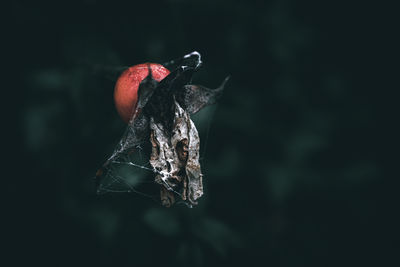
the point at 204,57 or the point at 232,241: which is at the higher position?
the point at 204,57

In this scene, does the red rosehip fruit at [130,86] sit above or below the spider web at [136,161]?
above

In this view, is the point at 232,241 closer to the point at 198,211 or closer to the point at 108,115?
the point at 198,211

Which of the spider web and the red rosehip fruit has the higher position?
the red rosehip fruit

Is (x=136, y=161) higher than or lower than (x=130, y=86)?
lower

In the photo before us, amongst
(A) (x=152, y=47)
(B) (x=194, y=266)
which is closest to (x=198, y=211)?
(B) (x=194, y=266)
